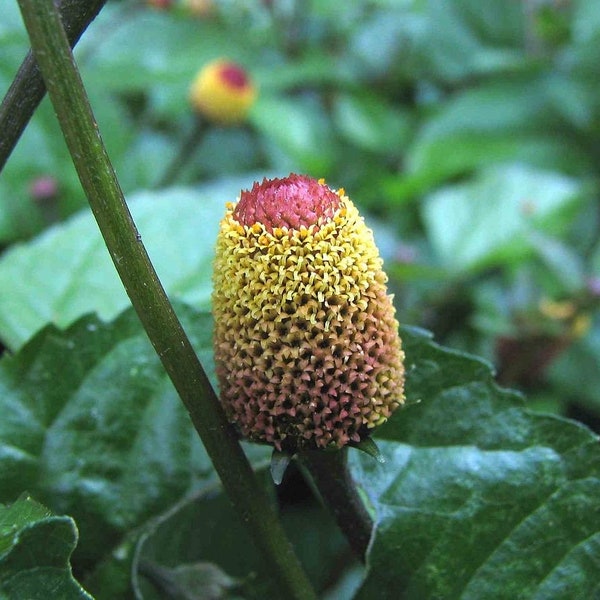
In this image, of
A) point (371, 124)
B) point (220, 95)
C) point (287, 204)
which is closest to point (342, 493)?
point (287, 204)

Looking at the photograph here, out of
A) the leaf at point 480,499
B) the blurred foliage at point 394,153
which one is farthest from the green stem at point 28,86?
the blurred foliage at point 394,153

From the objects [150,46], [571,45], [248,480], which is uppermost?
[150,46]

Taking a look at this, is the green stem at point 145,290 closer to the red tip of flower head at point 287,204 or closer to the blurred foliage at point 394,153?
the red tip of flower head at point 287,204

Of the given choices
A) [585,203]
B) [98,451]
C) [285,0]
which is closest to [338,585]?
[98,451]

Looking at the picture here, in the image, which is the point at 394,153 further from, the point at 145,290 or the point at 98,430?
the point at 145,290

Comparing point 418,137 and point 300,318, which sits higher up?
point 418,137

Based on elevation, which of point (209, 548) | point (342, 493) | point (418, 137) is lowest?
point (209, 548)

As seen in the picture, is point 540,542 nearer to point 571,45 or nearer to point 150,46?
point 571,45
